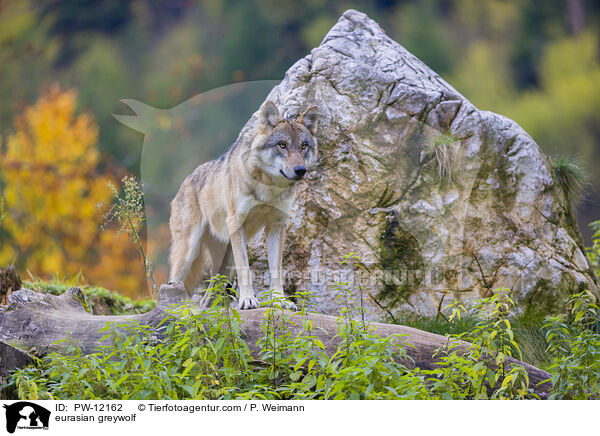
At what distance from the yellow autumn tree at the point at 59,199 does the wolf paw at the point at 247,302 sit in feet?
6.41

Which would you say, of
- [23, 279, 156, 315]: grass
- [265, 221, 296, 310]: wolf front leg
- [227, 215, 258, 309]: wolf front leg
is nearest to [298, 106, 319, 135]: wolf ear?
[265, 221, 296, 310]: wolf front leg

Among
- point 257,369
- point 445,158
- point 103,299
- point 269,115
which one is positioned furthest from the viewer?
point 103,299

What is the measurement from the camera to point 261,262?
487 cm

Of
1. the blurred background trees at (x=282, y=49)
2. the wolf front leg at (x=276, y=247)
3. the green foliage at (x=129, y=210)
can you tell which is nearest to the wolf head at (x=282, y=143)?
the wolf front leg at (x=276, y=247)

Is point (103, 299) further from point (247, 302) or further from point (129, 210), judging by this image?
point (247, 302)

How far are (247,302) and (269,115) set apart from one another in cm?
148

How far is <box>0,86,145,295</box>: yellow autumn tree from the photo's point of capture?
570 cm

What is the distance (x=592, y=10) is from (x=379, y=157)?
216 centimetres

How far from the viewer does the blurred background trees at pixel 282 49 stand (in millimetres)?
4461

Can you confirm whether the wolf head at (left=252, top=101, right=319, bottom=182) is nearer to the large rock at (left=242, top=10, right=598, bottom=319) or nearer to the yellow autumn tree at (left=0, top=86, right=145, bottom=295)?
the large rock at (left=242, top=10, right=598, bottom=319)

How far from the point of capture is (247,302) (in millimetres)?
3996
